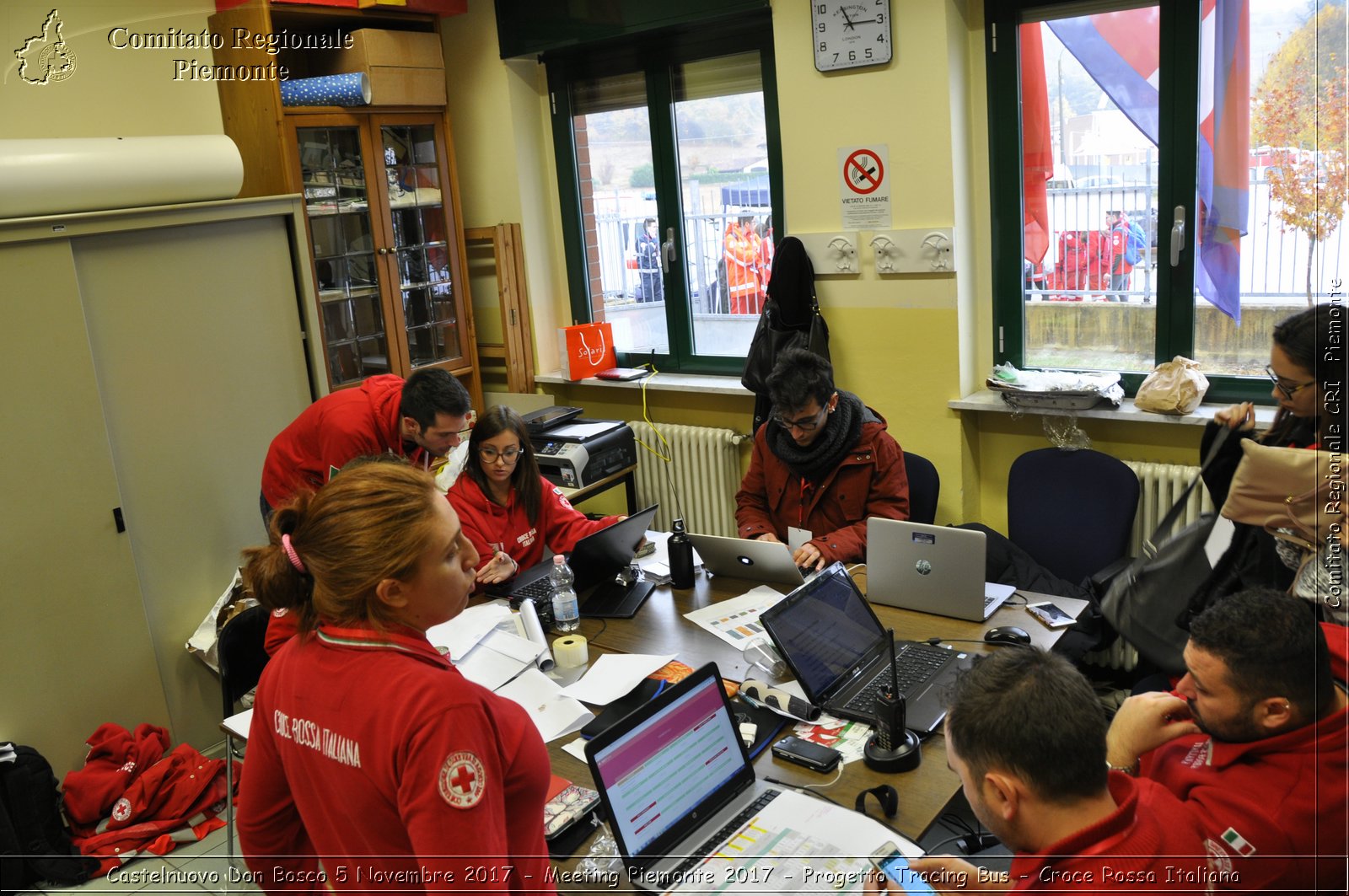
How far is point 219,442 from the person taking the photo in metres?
4.10

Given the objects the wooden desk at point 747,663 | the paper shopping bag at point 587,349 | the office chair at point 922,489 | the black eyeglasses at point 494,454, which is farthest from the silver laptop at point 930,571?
the paper shopping bag at point 587,349

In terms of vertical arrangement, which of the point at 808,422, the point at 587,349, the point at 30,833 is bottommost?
the point at 30,833

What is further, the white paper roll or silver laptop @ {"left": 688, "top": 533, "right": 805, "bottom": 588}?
the white paper roll

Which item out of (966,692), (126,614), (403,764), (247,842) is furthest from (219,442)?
(966,692)

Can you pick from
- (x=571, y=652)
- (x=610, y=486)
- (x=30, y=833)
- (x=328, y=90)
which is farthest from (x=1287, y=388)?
(x=30, y=833)

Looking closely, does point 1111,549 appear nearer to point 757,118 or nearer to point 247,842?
point 757,118

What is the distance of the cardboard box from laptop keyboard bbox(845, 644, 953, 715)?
3.46 meters

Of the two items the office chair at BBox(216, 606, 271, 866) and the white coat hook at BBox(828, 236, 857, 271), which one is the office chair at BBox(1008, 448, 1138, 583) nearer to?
the white coat hook at BBox(828, 236, 857, 271)

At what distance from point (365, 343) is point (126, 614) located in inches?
63.9

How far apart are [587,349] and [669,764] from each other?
348 centimetres

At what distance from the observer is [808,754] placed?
218 centimetres

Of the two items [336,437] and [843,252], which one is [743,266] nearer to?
[843,252]

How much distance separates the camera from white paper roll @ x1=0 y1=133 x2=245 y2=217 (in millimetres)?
3412

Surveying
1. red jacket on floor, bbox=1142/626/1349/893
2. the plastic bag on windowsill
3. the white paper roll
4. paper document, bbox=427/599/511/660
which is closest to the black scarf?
the plastic bag on windowsill
